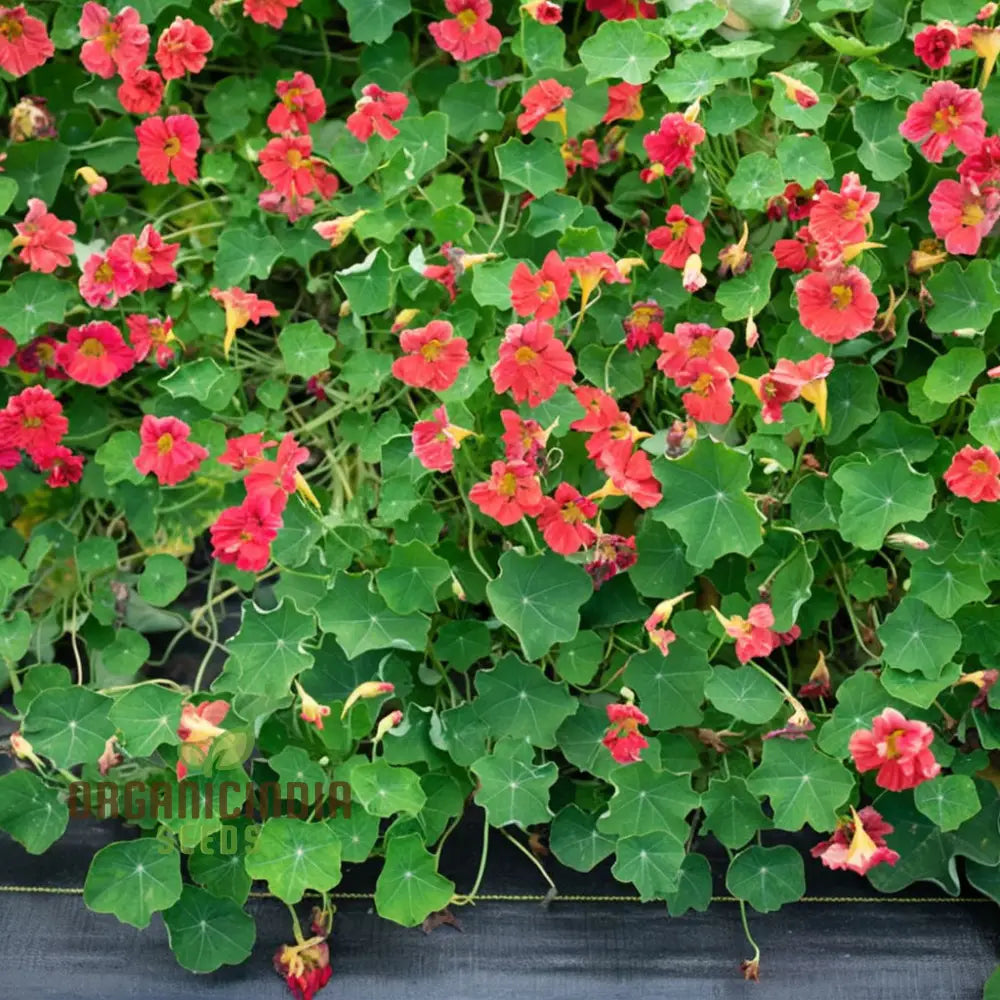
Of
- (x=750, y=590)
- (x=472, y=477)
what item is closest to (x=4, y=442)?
(x=472, y=477)

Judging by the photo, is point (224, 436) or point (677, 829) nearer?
point (677, 829)

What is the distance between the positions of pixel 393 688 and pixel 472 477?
0.33 meters

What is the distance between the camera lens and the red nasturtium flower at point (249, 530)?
1.66 meters

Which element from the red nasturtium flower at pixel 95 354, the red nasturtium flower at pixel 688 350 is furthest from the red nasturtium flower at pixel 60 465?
the red nasturtium flower at pixel 688 350

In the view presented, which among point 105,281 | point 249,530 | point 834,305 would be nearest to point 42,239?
point 105,281

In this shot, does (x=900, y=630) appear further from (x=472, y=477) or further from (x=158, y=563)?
(x=158, y=563)

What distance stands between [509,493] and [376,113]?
24.9 inches

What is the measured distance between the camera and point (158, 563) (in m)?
1.92

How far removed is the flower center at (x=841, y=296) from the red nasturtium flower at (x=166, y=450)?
893 mm

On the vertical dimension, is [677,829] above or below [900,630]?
below

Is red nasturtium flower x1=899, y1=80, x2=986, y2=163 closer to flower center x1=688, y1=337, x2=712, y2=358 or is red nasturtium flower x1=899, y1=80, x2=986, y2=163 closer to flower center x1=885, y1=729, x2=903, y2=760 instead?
flower center x1=688, y1=337, x2=712, y2=358

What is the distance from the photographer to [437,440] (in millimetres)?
1642

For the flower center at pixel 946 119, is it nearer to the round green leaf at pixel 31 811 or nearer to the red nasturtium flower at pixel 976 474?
the red nasturtium flower at pixel 976 474

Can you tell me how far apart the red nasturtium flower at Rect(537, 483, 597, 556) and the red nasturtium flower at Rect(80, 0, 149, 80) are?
36.5 inches
